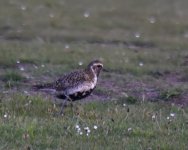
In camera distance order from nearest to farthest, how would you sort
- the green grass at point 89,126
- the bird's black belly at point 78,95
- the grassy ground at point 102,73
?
the green grass at point 89,126 < the grassy ground at point 102,73 < the bird's black belly at point 78,95

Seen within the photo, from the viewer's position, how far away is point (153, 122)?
32.7 ft

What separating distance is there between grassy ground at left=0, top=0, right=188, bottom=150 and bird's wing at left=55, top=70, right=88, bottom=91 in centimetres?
31

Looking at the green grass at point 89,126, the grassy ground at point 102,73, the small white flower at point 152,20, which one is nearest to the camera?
the green grass at point 89,126

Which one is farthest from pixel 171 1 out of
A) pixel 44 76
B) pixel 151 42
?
pixel 44 76

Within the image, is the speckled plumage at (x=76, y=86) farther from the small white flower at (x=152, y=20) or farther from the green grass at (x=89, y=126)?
the small white flower at (x=152, y=20)

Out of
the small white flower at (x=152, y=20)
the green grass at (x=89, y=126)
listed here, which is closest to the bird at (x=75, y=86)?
the green grass at (x=89, y=126)

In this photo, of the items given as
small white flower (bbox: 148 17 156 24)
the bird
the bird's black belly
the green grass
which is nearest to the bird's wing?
the bird

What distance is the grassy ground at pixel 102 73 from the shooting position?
29.7 ft

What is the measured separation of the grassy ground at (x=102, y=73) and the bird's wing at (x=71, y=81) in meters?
0.31

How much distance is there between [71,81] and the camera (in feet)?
34.7

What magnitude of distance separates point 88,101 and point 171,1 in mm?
17709

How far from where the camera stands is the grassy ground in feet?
29.7

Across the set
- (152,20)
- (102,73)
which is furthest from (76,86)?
(152,20)

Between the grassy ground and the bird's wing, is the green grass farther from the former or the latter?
the bird's wing
